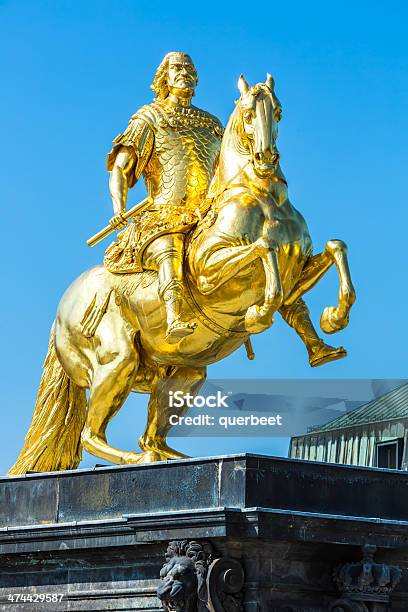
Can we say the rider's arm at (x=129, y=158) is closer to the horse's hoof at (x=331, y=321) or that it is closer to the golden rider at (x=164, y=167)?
the golden rider at (x=164, y=167)

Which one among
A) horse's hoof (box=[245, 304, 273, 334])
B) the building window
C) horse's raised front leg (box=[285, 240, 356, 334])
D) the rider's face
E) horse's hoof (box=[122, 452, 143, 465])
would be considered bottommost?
horse's hoof (box=[122, 452, 143, 465])

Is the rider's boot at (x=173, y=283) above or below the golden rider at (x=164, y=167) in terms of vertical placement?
below

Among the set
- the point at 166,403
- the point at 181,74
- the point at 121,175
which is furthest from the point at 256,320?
the point at 181,74

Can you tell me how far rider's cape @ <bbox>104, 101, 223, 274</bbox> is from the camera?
48.0ft

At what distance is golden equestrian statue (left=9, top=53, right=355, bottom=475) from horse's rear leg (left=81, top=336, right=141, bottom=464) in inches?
0.5

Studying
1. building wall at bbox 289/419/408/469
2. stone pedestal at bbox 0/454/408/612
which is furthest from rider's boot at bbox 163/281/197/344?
building wall at bbox 289/419/408/469

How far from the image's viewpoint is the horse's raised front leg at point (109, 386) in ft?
47.4

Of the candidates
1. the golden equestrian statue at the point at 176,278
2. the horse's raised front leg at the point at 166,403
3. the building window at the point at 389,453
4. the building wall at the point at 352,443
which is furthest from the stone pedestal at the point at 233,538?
the building window at the point at 389,453

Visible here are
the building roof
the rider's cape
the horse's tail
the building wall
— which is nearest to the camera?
the rider's cape

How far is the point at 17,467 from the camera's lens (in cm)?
1563

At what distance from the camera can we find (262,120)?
45.4 ft

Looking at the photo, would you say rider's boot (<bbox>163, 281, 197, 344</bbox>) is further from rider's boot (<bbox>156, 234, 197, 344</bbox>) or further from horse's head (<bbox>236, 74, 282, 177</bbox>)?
horse's head (<bbox>236, 74, 282, 177</bbox>)

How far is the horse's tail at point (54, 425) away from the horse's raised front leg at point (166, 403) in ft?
3.18

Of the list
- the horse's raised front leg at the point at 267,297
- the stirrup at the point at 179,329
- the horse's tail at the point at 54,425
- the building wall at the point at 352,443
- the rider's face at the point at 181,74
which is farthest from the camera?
the building wall at the point at 352,443
